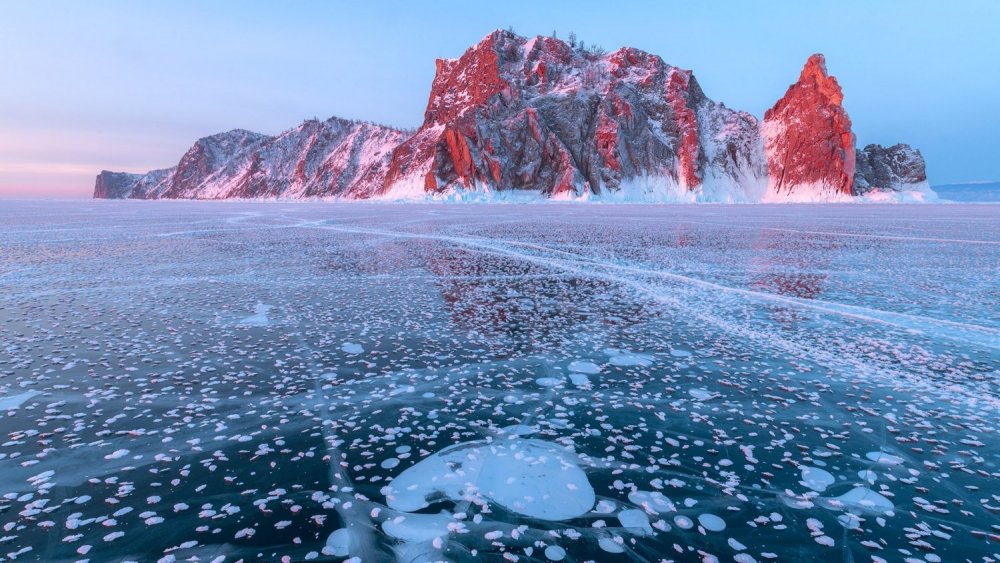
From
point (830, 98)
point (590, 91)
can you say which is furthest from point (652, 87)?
point (830, 98)

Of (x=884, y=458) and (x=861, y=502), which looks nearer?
(x=861, y=502)

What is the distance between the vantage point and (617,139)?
315 ft

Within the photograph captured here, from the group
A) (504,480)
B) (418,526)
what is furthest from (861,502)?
(418,526)

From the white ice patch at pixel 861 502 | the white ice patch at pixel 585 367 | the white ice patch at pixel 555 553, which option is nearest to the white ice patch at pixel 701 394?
the white ice patch at pixel 585 367

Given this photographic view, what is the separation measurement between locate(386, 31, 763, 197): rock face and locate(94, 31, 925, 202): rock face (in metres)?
0.25

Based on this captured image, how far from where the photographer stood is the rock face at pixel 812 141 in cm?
9681

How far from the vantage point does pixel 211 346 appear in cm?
558

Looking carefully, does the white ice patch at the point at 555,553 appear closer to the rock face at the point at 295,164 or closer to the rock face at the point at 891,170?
the rock face at the point at 891,170

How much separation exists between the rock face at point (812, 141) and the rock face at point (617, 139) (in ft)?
0.66

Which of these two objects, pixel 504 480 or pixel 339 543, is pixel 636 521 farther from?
pixel 339 543

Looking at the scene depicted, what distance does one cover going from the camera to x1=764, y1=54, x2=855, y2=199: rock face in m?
96.8

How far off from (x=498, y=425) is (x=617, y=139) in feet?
323

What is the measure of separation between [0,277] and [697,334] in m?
12.0

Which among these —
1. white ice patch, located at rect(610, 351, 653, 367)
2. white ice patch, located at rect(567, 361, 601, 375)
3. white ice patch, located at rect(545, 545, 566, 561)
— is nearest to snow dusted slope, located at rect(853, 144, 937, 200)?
white ice patch, located at rect(610, 351, 653, 367)
